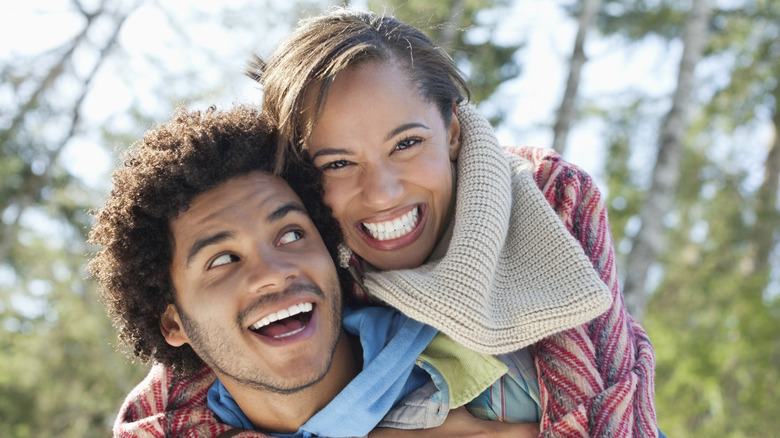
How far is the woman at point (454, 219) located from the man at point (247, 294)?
0.49 feet

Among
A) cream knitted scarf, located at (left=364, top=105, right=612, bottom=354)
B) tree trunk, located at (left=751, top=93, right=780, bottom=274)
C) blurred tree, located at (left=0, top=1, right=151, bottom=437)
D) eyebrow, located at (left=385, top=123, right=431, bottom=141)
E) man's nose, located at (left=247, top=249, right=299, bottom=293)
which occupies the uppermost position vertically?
blurred tree, located at (left=0, top=1, right=151, bottom=437)

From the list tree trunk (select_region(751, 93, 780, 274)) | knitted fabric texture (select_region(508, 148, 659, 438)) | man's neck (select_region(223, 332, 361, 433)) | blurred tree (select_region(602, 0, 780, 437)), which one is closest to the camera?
knitted fabric texture (select_region(508, 148, 659, 438))

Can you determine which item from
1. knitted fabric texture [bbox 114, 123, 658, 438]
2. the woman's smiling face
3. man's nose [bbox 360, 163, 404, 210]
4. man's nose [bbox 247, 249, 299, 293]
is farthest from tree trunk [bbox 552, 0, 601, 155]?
man's nose [bbox 247, 249, 299, 293]

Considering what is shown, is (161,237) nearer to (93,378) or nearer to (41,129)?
(41,129)

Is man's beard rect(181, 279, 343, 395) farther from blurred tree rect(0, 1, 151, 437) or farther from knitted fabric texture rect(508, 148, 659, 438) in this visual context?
blurred tree rect(0, 1, 151, 437)

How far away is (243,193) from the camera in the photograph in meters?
2.55

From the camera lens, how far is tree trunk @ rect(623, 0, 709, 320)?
5715 mm

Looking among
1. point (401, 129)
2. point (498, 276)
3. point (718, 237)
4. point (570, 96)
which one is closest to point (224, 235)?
point (401, 129)

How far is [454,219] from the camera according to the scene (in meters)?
2.71

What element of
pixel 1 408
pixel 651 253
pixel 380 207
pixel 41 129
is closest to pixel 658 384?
pixel 651 253

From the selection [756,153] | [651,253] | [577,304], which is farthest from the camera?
[756,153]

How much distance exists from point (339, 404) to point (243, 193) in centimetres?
81

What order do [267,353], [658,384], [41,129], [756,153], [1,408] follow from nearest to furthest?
[267,353] → [658,384] → [41,129] → [756,153] → [1,408]

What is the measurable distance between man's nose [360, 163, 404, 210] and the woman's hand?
0.80 meters
